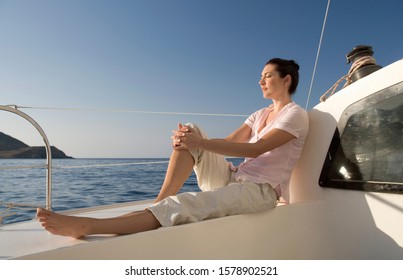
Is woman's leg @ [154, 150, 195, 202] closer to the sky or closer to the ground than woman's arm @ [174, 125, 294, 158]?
closer to the ground

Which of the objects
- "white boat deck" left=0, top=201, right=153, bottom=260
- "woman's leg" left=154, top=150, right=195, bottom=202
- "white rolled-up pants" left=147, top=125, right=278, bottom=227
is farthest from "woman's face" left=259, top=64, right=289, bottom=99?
"white boat deck" left=0, top=201, right=153, bottom=260

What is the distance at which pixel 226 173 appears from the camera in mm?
1701

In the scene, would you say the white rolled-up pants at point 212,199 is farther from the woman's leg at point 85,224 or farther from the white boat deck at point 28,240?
the white boat deck at point 28,240

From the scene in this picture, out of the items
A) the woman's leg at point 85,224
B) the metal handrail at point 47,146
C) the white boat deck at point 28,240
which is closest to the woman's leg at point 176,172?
the woman's leg at point 85,224

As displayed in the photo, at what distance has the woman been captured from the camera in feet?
3.79

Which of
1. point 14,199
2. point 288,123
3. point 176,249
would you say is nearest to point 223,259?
point 176,249

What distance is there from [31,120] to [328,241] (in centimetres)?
180

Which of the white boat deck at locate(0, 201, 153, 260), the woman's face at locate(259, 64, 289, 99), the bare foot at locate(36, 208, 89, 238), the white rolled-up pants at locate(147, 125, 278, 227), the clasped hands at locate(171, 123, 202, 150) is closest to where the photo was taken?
the white boat deck at locate(0, 201, 153, 260)

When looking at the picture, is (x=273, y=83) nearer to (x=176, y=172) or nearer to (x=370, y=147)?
(x=370, y=147)

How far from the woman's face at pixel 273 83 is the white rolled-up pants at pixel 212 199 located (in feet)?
1.77

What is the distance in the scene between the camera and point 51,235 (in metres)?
1.15

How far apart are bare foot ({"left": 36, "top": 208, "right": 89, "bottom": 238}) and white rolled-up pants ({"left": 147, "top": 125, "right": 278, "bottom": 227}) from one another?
267mm

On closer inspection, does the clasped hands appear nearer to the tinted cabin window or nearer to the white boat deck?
the white boat deck

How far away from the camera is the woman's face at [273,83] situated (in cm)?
186
